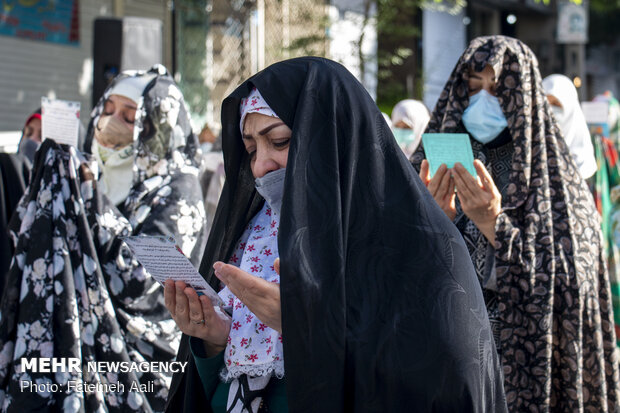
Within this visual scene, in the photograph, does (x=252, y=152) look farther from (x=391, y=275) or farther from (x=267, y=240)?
(x=391, y=275)

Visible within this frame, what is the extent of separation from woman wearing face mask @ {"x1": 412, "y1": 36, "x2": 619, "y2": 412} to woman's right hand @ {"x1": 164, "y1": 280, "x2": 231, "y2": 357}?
115cm

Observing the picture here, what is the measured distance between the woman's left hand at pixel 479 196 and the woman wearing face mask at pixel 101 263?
1.20 metres

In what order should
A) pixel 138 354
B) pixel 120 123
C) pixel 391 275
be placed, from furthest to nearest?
pixel 120 123 < pixel 138 354 < pixel 391 275

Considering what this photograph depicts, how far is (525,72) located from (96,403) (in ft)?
6.99

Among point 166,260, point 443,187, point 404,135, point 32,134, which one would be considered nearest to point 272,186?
point 166,260

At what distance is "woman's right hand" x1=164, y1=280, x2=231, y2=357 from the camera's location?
6.46ft

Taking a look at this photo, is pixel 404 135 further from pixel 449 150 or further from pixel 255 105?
pixel 255 105

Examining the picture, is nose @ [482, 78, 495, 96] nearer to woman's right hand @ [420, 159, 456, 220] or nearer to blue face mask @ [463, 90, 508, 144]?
blue face mask @ [463, 90, 508, 144]

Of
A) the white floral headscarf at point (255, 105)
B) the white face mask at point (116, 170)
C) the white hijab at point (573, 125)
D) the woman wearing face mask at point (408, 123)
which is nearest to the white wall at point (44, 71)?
the woman wearing face mask at point (408, 123)

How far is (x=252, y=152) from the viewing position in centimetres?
207

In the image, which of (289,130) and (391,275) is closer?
(391,275)

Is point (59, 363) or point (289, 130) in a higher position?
point (289, 130)

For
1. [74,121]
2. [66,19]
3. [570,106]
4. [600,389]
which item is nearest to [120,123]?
[74,121]
